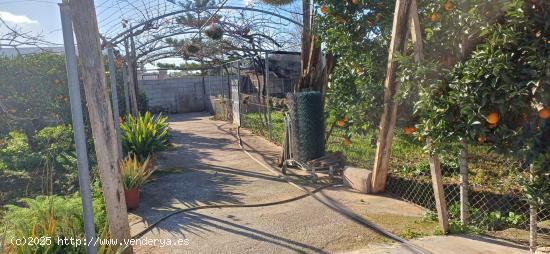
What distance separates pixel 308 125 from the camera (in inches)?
234

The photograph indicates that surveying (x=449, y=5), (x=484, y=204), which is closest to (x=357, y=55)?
(x=449, y=5)

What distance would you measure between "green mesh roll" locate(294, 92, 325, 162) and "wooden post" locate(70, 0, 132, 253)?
11.2 ft

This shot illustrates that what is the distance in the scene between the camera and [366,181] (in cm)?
480

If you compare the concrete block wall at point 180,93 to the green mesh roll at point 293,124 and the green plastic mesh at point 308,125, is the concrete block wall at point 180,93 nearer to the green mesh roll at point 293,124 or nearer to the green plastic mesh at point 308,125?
the green mesh roll at point 293,124

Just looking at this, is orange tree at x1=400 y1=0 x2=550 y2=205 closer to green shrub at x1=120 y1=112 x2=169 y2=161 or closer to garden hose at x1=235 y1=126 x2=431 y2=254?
garden hose at x1=235 y1=126 x2=431 y2=254

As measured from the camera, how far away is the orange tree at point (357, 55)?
4469 mm

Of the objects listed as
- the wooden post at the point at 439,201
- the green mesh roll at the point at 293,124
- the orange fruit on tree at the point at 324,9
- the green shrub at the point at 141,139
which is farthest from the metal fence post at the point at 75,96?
the green shrub at the point at 141,139

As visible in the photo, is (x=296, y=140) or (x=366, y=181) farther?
(x=296, y=140)

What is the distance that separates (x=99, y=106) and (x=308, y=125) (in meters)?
3.65

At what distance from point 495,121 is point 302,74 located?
4212mm

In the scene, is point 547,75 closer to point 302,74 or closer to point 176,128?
point 302,74

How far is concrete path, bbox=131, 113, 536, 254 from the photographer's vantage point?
3439mm

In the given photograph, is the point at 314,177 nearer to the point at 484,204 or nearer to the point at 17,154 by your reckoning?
the point at 484,204

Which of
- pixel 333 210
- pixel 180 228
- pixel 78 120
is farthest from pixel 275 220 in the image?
pixel 78 120
